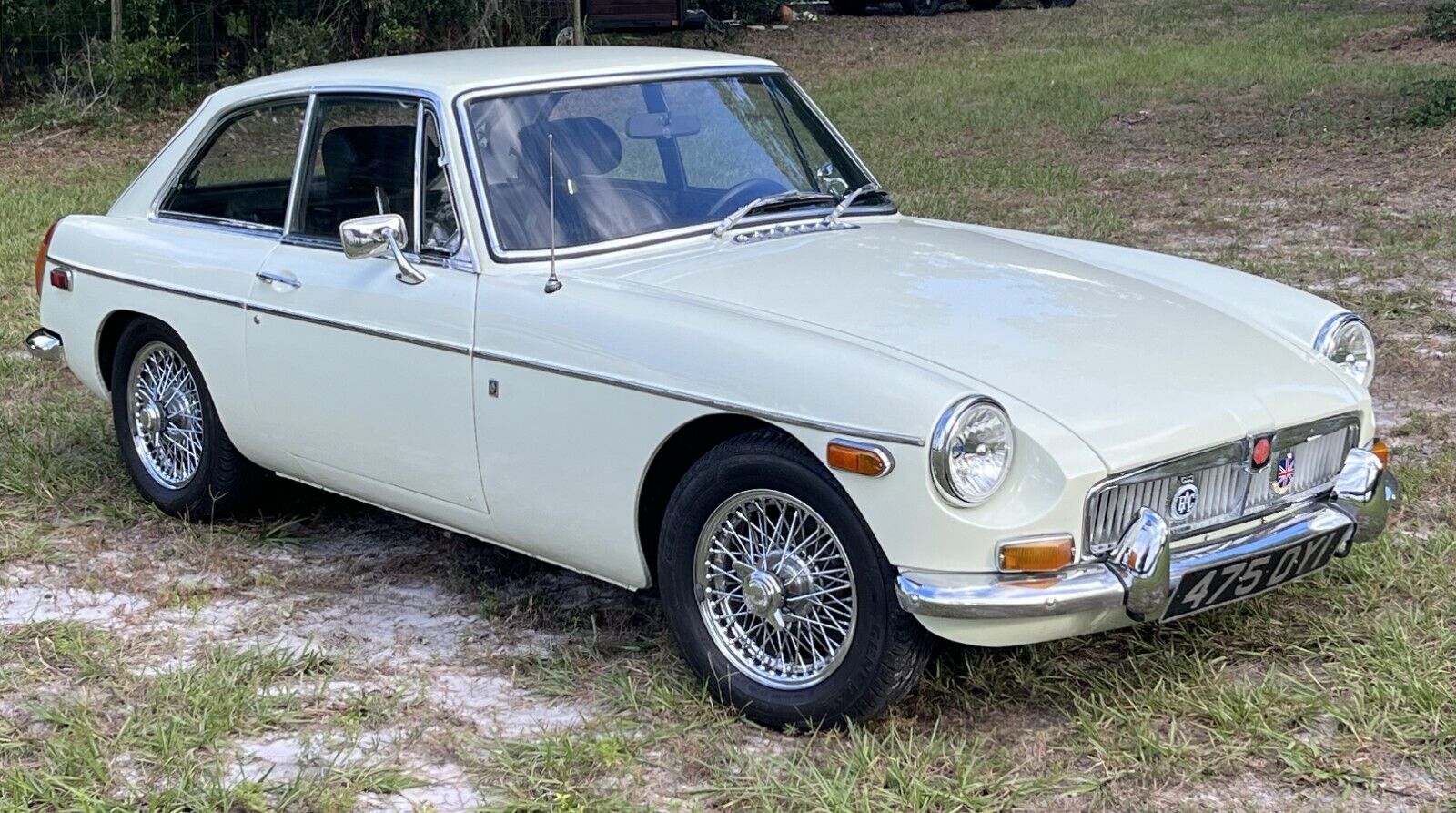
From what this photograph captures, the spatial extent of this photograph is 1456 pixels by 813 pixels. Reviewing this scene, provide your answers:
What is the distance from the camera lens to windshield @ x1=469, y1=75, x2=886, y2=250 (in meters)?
4.27

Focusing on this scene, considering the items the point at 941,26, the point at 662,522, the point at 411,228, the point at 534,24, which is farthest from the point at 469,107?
the point at 941,26

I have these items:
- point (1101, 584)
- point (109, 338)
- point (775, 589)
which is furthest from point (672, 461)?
point (109, 338)

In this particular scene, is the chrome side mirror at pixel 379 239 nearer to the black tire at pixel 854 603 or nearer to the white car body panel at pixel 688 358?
the white car body panel at pixel 688 358

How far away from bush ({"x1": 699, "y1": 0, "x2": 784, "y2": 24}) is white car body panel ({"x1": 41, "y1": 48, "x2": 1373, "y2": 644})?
62.8ft

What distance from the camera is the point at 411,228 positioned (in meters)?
4.41

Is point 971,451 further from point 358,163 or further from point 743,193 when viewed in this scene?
point 358,163

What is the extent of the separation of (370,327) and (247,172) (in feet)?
3.48

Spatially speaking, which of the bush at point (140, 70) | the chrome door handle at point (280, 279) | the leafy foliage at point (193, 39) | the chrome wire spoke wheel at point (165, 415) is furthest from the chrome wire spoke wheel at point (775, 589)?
the bush at point (140, 70)

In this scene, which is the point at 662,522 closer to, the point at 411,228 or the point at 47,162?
the point at 411,228

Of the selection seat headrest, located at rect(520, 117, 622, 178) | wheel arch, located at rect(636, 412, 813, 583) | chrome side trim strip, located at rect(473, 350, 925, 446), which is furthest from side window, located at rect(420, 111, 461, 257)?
wheel arch, located at rect(636, 412, 813, 583)

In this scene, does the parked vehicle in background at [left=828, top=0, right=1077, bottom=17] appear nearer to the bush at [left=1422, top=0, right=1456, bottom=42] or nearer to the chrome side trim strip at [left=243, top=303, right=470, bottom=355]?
the bush at [left=1422, top=0, right=1456, bottom=42]

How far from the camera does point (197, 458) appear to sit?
522cm

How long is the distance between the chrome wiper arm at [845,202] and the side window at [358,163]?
3.96ft

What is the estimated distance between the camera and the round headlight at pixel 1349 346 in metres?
4.16
